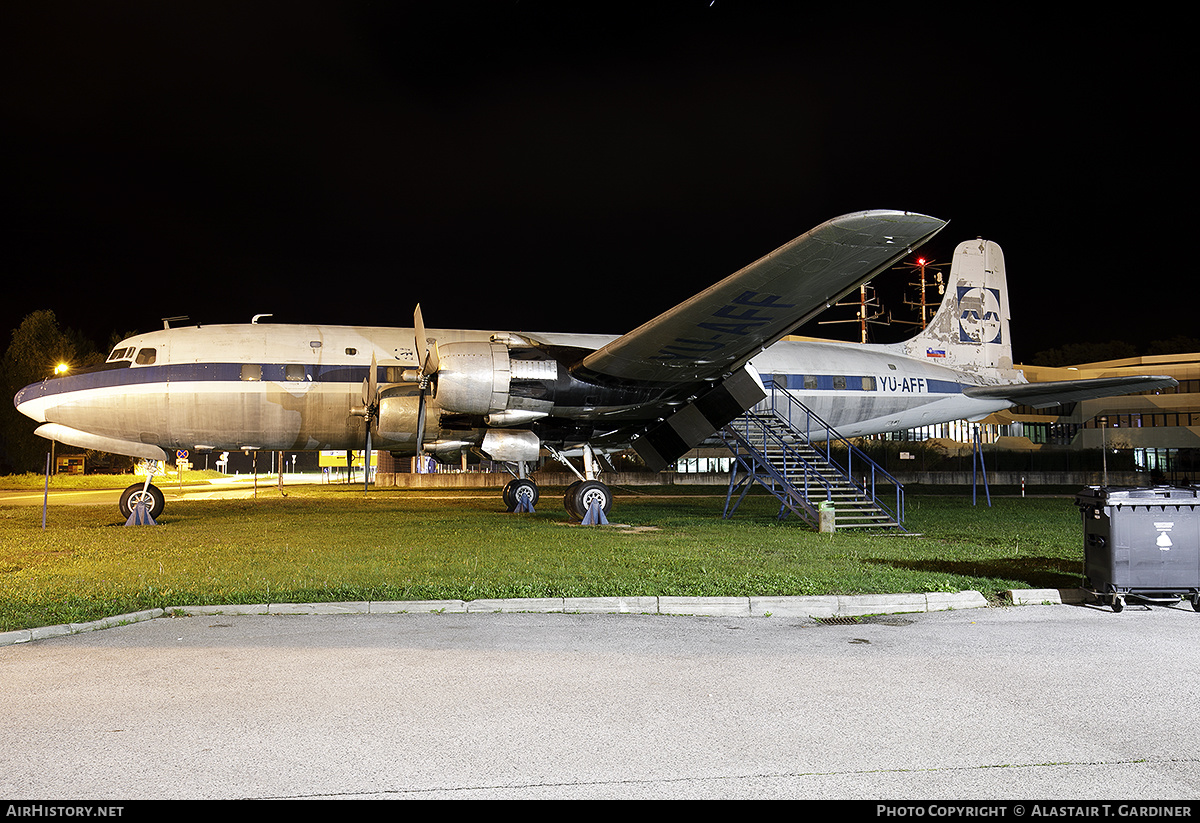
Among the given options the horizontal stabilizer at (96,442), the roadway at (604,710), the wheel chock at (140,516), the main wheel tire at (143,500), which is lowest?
the roadway at (604,710)

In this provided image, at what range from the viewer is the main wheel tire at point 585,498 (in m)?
16.4

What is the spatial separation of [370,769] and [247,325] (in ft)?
53.5

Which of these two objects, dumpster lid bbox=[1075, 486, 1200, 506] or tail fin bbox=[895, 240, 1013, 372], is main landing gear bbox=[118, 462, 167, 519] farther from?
tail fin bbox=[895, 240, 1013, 372]

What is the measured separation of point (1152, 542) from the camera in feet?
25.7

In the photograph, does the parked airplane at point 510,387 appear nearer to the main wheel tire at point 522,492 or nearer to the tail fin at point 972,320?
the main wheel tire at point 522,492

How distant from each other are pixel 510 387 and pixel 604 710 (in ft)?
34.2

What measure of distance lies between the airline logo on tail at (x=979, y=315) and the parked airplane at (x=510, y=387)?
2095 millimetres

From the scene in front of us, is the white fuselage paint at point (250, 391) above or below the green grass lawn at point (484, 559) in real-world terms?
above

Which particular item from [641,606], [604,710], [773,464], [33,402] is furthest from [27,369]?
[604,710]

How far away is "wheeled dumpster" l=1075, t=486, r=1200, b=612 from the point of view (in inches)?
307

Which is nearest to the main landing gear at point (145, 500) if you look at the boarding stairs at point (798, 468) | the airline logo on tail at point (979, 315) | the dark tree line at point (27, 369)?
the boarding stairs at point (798, 468)

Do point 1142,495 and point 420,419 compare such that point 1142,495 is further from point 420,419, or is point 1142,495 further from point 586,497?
point 420,419

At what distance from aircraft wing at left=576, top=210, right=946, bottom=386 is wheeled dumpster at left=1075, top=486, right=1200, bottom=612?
3984mm

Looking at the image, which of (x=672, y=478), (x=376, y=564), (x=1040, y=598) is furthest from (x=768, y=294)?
(x=672, y=478)
